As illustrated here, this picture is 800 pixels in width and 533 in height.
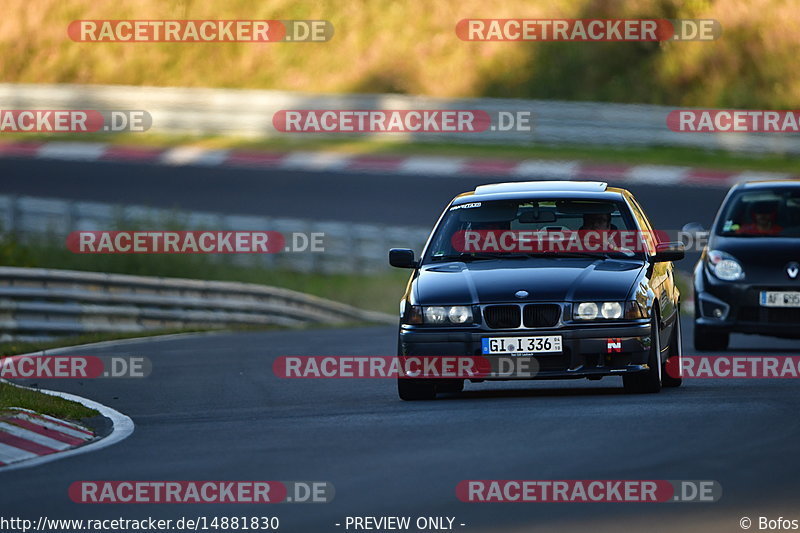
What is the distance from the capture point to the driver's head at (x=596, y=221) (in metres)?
12.1

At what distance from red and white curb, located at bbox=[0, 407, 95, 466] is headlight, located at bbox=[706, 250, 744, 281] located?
7150 mm

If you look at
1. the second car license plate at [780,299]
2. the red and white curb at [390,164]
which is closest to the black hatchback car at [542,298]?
the second car license plate at [780,299]

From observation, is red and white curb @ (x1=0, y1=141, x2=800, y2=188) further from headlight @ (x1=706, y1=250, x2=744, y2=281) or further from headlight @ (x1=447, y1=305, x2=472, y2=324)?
headlight @ (x1=447, y1=305, x2=472, y2=324)

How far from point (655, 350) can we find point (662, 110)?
23.1 metres

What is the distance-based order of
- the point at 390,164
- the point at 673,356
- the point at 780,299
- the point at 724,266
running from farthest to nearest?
1. the point at 390,164
2. the point at 724,266
3. the point at 780,299
4. the point at 673,356

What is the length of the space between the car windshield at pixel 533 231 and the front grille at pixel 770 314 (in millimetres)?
3628

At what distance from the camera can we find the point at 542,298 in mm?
11055

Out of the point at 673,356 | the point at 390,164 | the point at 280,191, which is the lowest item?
the point at 673,356

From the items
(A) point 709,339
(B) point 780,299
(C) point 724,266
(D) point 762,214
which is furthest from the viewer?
(D) point 762,214

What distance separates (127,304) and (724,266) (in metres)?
8.66

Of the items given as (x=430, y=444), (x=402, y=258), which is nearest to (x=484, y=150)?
(x=402, y=258)

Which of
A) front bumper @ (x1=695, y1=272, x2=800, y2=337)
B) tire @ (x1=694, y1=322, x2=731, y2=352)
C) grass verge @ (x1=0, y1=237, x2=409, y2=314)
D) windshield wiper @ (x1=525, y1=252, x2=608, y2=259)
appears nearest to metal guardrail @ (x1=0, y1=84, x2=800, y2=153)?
grass verge @ (x1=0, y1=237, x2=409, y2=314)

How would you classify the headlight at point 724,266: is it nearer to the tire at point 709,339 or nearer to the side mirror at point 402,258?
the tire at point 709,339

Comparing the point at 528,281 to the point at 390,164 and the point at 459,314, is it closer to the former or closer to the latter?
the point at 459,314
